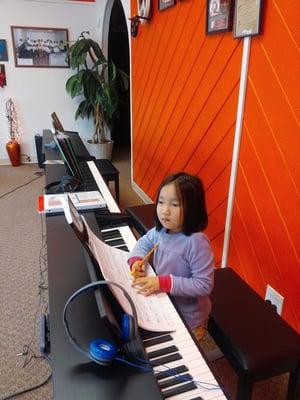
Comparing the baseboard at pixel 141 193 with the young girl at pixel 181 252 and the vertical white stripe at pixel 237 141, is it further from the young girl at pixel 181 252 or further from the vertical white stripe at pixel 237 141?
the young girl at pixel 181 252

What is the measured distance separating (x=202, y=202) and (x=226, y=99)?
1.04m

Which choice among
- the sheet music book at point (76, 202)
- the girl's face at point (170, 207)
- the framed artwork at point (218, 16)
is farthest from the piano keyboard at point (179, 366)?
the framed artwork at point (218, 16)

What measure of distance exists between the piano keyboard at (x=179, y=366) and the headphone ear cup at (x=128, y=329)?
77mm

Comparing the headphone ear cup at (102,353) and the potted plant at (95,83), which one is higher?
the potted plant at (95,83)

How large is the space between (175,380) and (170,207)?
0.50m

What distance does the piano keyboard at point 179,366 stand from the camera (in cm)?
71

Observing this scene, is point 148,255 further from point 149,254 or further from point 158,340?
point 158,340

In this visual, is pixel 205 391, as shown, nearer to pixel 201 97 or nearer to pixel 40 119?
pixel 201 97

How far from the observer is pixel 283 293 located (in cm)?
162

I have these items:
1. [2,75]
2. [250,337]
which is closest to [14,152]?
[2,75]

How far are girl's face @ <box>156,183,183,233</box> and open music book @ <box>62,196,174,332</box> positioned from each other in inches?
8.7

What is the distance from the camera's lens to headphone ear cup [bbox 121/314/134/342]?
0.75m

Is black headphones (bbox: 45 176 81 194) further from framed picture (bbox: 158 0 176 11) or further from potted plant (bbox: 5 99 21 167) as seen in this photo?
potted plant (bbox: 5 99 21 167)

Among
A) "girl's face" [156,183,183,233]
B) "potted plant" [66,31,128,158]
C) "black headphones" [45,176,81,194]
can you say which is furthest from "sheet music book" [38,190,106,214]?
"potted plant" [66,31,128,158]
